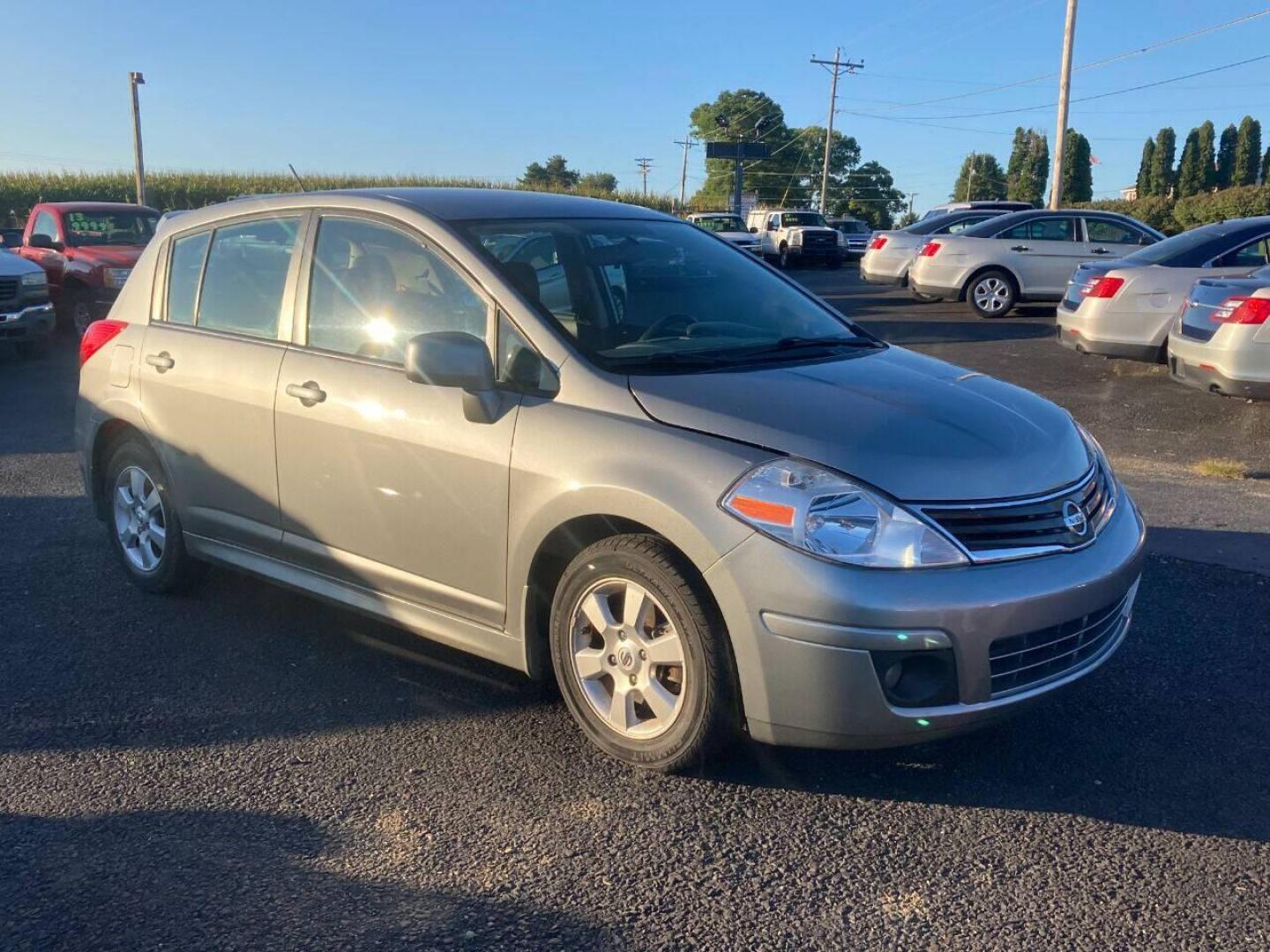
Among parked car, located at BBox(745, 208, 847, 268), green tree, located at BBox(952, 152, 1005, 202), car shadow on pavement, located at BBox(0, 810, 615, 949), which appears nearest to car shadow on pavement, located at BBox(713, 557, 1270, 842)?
car shadow on pavement, located at BBox(0, 810, 615, 949)

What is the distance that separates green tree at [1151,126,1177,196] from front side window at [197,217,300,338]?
98.6 meters

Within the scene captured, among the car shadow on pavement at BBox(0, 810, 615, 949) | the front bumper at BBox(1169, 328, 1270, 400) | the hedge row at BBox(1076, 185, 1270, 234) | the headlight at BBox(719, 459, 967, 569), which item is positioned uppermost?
the hedge row at BBox(1076, 185, 1270, 234)

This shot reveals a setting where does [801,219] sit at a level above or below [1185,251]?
above

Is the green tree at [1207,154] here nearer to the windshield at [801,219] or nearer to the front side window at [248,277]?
the windshield at [801,219]

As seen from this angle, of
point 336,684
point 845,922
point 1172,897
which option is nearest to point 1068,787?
point 1172,897

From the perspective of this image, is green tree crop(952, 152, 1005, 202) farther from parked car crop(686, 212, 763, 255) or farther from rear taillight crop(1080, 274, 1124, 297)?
rear taillight crop(1080, 274, 1124, 297)

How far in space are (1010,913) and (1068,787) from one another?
726 millimetres

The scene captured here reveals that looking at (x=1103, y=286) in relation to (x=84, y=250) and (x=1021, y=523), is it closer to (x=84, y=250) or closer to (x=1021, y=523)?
(x=1021, y=523)

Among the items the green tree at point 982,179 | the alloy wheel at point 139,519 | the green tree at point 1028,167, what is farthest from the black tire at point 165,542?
the green tree at point 982,179

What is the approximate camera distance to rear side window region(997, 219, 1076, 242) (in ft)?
54.2

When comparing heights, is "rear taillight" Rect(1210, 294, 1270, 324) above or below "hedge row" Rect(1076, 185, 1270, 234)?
below

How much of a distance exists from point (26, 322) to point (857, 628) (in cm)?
1247

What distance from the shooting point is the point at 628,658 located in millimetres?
3430

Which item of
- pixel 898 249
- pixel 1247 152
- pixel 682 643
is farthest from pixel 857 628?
pixel 1247 152
